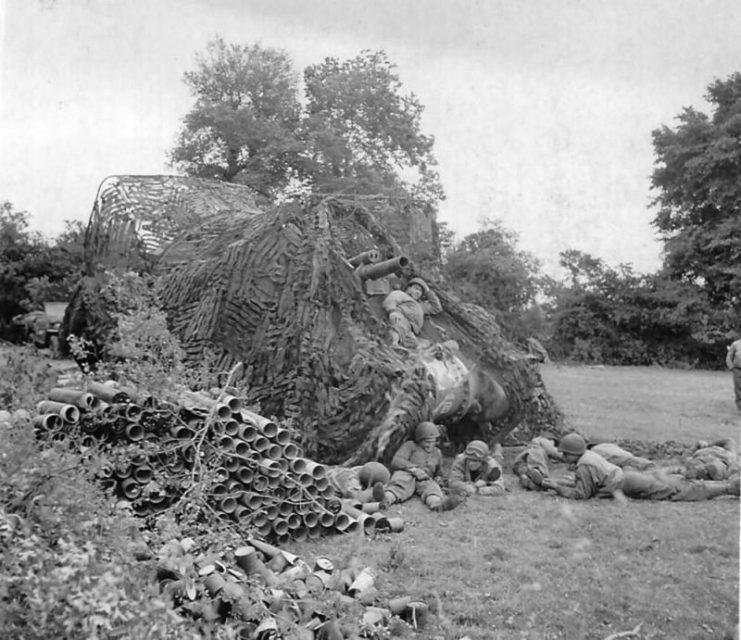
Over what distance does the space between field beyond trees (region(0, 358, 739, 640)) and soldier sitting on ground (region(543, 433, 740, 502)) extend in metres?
0.11

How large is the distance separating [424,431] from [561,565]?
2481 mm

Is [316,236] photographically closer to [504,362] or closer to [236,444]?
[504,362]

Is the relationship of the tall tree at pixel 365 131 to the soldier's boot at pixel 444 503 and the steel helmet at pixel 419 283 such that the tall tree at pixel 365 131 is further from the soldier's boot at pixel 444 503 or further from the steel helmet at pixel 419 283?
the soldier's boot at pixel 444 503

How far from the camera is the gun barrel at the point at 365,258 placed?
8.45 m

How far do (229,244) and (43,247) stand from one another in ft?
8.30

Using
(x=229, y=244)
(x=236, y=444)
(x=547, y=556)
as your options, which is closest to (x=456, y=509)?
(x=547, y=556)

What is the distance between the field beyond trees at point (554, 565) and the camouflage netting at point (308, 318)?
114cm

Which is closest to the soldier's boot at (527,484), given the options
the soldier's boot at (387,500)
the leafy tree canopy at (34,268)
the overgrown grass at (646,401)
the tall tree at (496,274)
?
the soldier's boot at (387,500)

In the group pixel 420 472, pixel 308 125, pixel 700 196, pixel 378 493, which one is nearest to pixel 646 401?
pixel 700 196

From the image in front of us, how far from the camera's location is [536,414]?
9172 mm

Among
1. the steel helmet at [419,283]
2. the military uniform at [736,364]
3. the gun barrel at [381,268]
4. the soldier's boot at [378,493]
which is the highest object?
the gun barrel at [381,268]

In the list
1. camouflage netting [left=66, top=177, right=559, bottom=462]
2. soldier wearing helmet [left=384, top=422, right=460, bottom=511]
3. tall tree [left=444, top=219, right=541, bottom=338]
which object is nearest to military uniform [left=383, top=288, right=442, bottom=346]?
camouflage netting [left=66, top=177, right=559, bottom=462]

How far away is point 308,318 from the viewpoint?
7.73m

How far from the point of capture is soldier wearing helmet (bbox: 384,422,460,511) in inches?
268
